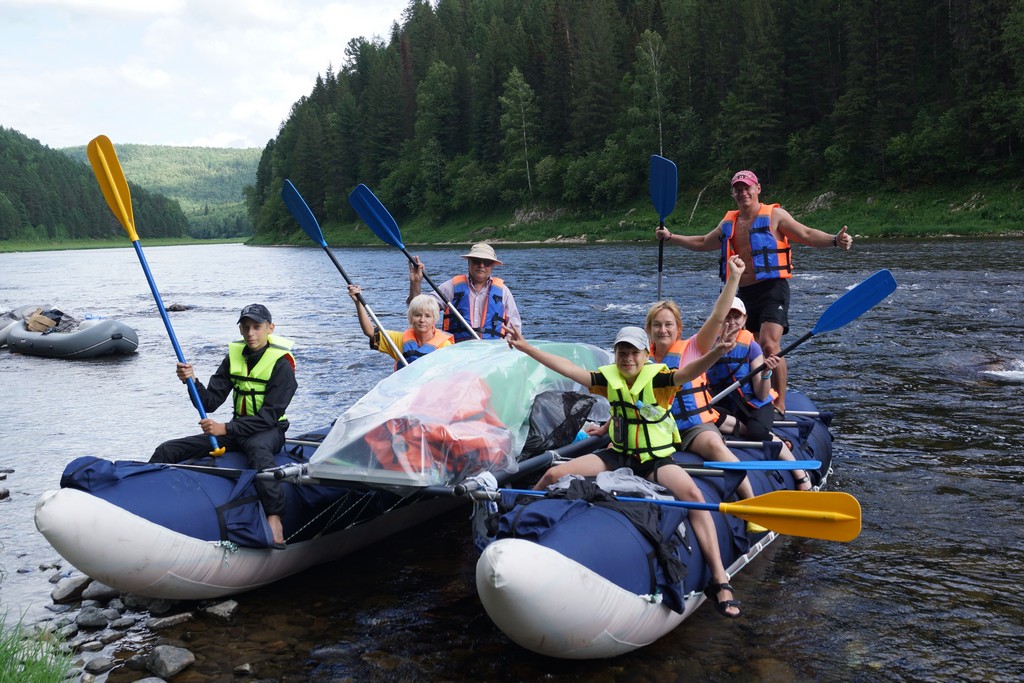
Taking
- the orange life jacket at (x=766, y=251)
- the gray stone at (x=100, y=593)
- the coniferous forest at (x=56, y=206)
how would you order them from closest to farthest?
1. the gray stone at (x=100, y=593)
2. the orange life jacket at (x=766, y=251)
3. the coniferous forest at (x=56, y=206)

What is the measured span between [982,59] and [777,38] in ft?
32.8

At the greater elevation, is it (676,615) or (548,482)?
(548,482)

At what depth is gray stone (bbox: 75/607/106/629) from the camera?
4465 millimetres

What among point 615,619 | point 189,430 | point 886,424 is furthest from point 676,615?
point 189,430

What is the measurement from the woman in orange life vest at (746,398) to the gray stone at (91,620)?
380 cm

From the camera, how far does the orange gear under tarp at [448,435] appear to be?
4.55 meters

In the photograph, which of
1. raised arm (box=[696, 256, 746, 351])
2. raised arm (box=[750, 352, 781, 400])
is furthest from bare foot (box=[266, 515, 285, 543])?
raised arm (box=[750, 352, 781, 400])

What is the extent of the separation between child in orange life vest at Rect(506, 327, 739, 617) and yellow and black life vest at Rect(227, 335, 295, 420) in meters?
1.50

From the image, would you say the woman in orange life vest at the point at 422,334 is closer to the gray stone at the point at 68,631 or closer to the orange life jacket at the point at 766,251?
the orange life jacket at the point at 766,251

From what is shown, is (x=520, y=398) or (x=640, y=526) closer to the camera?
(x=640, y=526)

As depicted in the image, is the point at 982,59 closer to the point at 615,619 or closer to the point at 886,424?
the point at 886,424

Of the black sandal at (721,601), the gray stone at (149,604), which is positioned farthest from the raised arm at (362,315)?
the black sandal at (721,601)

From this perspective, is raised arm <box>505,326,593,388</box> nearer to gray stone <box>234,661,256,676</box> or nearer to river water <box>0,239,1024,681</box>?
river water <box>0,239,1024,681</box>

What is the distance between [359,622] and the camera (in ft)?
14.9
